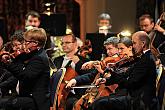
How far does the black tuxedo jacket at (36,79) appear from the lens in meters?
4.27

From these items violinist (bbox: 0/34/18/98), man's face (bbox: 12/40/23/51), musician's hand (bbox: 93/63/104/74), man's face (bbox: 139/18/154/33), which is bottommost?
violinist (bbox: 0/34/18/98)

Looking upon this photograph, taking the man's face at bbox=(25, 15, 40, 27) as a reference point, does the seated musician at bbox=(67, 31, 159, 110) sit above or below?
below

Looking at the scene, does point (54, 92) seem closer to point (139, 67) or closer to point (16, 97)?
point (16, 97)

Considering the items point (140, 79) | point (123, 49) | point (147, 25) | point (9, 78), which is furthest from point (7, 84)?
point (147, 25)

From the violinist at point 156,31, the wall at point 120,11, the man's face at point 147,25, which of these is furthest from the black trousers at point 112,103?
the wall at point 120,11

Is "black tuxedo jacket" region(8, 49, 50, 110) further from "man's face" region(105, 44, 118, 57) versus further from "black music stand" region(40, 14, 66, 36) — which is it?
"black music stand" region(40, 14, 66, 36)

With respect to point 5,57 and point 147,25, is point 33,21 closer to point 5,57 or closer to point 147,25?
point 147,25

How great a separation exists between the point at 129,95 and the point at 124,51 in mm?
642

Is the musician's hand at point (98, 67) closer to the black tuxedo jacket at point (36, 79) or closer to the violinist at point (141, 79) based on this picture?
the violinist at point (141, 79)

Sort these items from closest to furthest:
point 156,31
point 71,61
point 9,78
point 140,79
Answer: point 140,79, point 9,78, point 71,61, point 156,31

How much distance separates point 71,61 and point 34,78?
39.0 inches

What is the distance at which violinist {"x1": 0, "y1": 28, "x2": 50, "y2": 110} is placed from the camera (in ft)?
14.2

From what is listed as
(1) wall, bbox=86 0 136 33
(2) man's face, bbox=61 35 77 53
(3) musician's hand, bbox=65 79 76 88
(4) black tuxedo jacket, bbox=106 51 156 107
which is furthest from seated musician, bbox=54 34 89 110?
(1) wall, bbox=86 0 136 33

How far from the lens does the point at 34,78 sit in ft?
14.1
